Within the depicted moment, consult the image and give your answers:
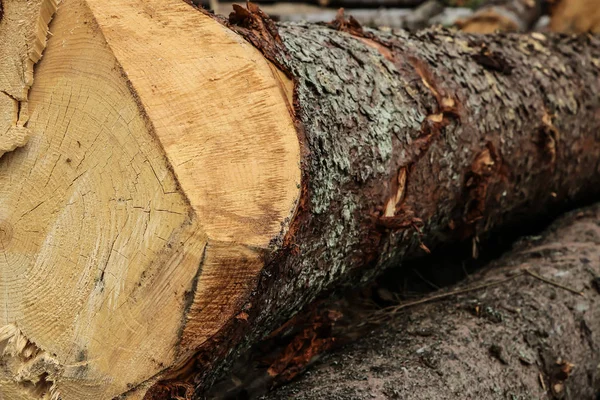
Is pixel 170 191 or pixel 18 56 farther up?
pixel 18 56

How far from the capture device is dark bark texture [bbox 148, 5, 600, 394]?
147 cm

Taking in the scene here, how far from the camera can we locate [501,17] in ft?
12.8

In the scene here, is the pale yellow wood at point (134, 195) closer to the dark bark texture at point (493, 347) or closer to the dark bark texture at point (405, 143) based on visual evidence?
the dark bark texture at point (405, 143)

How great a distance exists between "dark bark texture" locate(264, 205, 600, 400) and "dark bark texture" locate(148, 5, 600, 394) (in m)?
0.20

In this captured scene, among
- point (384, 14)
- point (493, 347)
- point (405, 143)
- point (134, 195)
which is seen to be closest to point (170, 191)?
point (134, 195)

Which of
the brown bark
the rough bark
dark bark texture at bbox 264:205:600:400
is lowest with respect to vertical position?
dark bark texture at bbox 264:205:600:400

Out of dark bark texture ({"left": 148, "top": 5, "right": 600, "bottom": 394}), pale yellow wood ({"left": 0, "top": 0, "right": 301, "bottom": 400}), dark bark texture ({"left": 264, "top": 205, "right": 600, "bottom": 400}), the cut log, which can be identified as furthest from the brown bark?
pale yellow wood ({"left": 0, "top": 0, "right": 301, "bottom": 400})

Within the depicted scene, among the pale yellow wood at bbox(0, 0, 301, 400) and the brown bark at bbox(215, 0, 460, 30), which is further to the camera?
the brown bark at bbox(215, 0, 460, 30)

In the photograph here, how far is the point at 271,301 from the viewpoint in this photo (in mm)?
1473

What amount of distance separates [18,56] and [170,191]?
0.48 m

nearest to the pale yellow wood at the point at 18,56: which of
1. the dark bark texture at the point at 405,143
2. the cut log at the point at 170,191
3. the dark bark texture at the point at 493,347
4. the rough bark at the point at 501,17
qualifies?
the cut log at the point at 170,191

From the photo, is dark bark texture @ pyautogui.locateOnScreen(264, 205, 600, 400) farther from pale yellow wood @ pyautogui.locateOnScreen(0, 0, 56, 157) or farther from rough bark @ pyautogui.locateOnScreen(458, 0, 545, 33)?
rough bark @ pyautogui.locateOnScreen(458, 0, 545, 33)

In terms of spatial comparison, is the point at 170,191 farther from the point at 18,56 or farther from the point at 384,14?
the point at 384,14

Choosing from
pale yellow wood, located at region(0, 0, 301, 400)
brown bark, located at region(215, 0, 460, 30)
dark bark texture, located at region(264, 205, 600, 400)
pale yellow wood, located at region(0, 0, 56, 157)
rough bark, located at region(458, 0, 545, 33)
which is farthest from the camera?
brown bark, located at region(215, 0, 460, 30)
